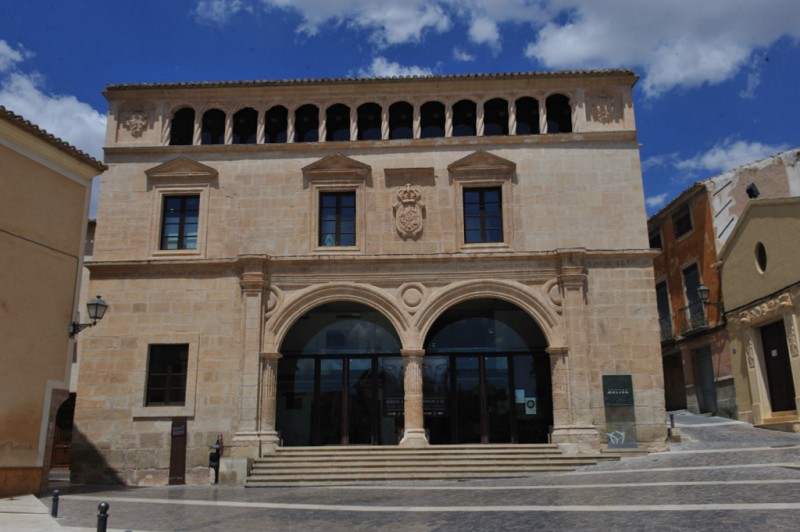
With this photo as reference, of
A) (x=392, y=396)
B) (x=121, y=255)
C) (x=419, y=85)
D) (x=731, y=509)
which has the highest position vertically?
(x=419, y=85)

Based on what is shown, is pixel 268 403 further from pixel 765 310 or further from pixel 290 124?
pixel 765 310

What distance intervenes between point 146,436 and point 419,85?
12842mm

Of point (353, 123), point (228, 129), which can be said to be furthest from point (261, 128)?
point (353, 123)

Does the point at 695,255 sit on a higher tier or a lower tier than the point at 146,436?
higher

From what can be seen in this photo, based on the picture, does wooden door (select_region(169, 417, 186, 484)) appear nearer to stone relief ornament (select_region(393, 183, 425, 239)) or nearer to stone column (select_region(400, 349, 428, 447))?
stone column (select_region(400, 349, 428, 447))

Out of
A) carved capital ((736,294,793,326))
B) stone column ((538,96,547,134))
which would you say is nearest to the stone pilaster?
stone column ((538,96,547,134))

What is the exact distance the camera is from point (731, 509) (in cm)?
984

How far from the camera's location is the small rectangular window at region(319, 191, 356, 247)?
20.4 meters

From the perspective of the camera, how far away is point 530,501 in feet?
39.2

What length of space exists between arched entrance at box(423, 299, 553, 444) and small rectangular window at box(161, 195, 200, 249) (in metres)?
7.80

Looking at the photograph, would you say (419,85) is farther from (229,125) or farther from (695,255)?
(695,255)

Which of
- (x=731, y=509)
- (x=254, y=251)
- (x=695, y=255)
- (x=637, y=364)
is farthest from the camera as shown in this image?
(x=695, y=255)

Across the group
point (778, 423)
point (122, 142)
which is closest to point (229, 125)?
point (122, 142)

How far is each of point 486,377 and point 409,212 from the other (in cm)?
544
